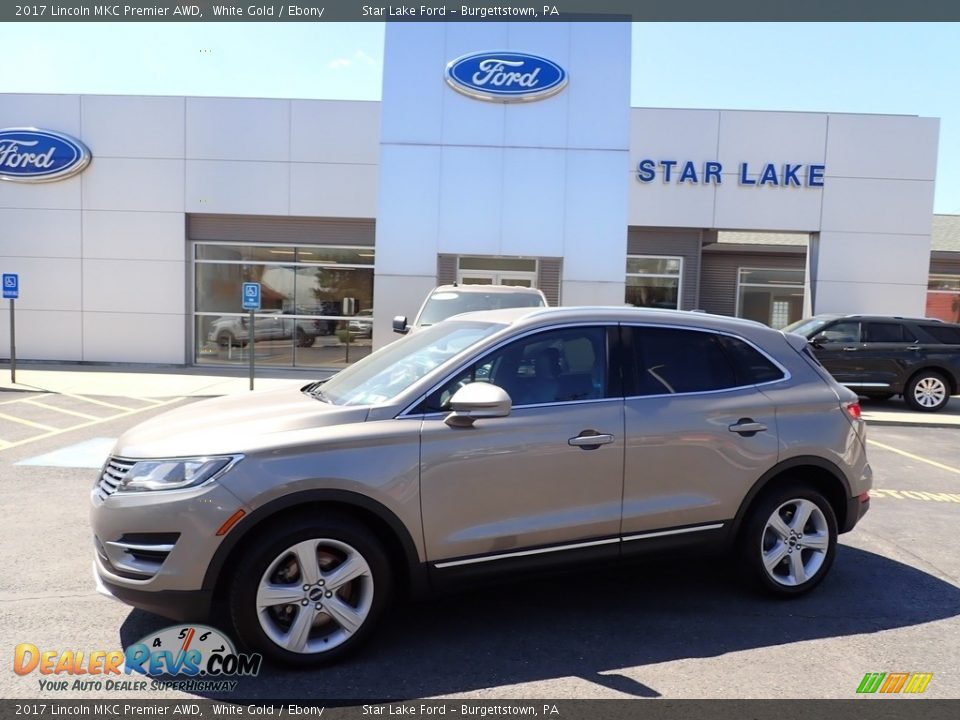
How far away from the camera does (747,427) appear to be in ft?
13.0

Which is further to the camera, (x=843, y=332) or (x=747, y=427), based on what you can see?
(x=843, y=332)

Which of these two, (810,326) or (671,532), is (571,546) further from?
(810,326)

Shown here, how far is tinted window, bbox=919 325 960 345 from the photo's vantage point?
12.8 meters

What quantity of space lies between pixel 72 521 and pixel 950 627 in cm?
600

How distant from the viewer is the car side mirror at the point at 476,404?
326 cm

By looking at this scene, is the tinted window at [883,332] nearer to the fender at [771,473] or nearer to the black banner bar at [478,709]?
the fender at [771,473]

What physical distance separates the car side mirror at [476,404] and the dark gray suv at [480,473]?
0.01m

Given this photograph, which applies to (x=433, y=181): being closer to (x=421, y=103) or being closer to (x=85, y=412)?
(x=421, y=103)

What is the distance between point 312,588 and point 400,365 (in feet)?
4.47

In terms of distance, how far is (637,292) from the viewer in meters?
18.8

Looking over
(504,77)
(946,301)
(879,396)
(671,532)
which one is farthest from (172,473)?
(946,301)

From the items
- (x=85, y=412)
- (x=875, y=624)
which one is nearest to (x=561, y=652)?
(x=875, y=624)

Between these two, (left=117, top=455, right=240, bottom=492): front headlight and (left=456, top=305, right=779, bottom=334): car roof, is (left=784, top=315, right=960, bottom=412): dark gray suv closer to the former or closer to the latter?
(left=456, top=305, right=779, bottom=334): car roof

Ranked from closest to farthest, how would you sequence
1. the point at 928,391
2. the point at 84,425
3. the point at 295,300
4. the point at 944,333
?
the point at 84,425, the point at 928,391, the point at 944,333, the point at 295,300
